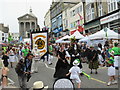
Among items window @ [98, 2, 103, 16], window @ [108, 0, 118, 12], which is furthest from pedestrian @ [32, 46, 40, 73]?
window @ [98, 2, 103, 16]

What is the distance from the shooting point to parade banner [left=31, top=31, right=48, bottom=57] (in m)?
12.1

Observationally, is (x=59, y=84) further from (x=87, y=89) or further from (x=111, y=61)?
(x=111, y=61)

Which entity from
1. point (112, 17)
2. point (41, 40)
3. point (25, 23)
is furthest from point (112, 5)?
point (25, 23)

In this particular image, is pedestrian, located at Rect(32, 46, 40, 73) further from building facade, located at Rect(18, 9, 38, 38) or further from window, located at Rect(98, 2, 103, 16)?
building facade, located at Rect(18, 9, 38, 38)

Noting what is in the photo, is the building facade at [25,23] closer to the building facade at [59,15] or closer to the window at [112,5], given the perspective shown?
the building facade at [59,15]

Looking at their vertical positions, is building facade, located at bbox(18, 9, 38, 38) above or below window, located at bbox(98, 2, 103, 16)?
above

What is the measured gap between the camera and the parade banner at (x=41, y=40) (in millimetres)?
12141

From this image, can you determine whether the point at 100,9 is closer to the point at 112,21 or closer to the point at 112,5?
the point at 112,5

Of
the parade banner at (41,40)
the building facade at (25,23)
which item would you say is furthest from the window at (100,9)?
the building facade at (25,23)

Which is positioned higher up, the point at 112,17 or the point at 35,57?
the point at 112,17

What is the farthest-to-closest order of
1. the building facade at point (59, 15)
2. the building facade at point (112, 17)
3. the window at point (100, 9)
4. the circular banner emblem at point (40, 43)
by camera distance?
1. the building facade at point (59, 15)
2. the window at point (100, 9)
3. the building facade at point (112, 17)
4. the circular banner emblem at point (40, 43)

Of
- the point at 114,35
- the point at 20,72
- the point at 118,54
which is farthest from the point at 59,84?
the point at 114,35

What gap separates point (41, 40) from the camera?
1227 cm

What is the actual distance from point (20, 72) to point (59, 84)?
1.90 m
